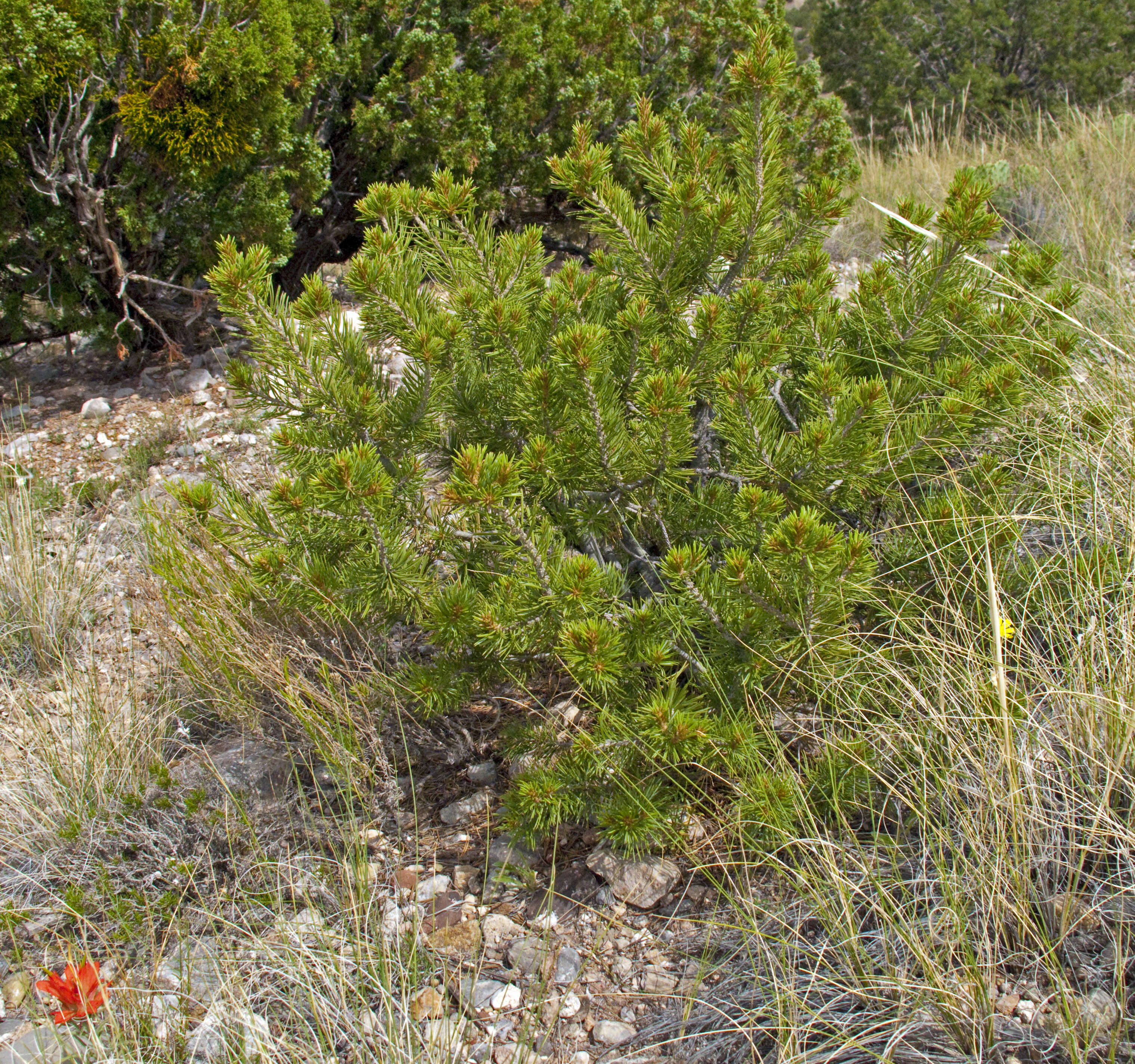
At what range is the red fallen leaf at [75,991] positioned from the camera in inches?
61.4

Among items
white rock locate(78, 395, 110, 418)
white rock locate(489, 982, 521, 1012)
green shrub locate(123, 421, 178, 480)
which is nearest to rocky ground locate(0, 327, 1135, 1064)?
white rock locate(489, 982, 521, 1012)

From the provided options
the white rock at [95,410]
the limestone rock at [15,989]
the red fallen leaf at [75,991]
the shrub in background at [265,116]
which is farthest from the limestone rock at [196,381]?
the red fallen leaf at [75,991]

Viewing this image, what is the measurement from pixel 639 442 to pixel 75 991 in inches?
57.3

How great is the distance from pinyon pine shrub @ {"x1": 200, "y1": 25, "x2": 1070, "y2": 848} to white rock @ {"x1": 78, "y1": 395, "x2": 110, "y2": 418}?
265 centimetres

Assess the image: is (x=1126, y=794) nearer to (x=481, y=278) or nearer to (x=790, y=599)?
(x=790, y=599)

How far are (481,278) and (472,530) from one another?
60 cm

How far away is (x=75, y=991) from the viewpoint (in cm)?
159

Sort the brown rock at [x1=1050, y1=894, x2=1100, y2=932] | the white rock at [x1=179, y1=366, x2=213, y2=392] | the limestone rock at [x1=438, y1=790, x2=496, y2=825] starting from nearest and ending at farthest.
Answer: the brown rock at [x1=1050, y1=894, x2=1100, y2=932] → the limestone rock at [x1=438, y1=790, x2=496, y2=825] → the white rock at [x1=179, y1=366, x2=213, y2=392]

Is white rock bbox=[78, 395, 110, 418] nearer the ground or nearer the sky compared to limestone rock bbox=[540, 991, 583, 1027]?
nearer the sky

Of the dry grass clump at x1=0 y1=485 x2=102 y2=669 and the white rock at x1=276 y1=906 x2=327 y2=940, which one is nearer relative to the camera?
the white rock at x1=276 y1=906 x2=327 y2=940

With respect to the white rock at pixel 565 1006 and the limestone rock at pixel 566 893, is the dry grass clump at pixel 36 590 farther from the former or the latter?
the white rock at pixel 565 1006

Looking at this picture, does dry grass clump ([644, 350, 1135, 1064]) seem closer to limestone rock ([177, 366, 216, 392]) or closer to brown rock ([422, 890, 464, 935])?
brown rock ([422, 890, 464, 935])

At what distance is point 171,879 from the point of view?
2.21 m

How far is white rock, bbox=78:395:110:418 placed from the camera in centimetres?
455
